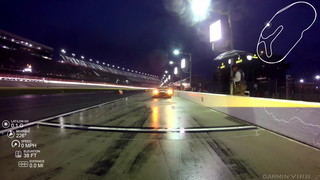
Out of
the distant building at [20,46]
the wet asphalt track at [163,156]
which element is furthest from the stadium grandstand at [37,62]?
the wet asphalt track at [163,156]

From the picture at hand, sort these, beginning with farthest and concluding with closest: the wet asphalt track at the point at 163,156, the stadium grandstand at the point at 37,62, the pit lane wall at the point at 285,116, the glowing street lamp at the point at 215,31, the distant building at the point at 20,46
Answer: the distant building at the point at 20,46 < the stadium grandstand at the point at 37,62 < the glowing street lamp at the point at 215,31 < the pit lane wall at the point at 285,116 < the wet asphalt track at the point at 163,156

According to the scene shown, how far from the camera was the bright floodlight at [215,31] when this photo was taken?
1764 centimetres

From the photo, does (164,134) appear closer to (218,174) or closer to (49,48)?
(218,174)

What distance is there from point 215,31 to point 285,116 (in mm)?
13430

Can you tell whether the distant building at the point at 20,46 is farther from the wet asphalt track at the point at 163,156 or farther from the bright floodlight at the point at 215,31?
the wet asphalt track at the point at 163,156

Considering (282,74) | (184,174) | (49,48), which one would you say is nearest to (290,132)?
(184,174)

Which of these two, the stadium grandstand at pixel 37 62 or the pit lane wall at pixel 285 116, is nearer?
the pit lane wall at pixel 285 116

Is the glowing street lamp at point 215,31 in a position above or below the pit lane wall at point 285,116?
above

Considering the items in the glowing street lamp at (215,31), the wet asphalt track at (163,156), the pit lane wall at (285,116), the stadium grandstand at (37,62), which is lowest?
the wet asphalt track at (163,156)

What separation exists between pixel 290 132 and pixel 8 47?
95.7 metres

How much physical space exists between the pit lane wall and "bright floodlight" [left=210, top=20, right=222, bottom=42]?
839 cm

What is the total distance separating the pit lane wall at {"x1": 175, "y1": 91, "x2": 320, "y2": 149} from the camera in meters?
5.50

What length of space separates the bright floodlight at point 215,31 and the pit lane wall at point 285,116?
8.39 metres

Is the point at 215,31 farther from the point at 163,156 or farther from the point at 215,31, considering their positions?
the point at 163,156
